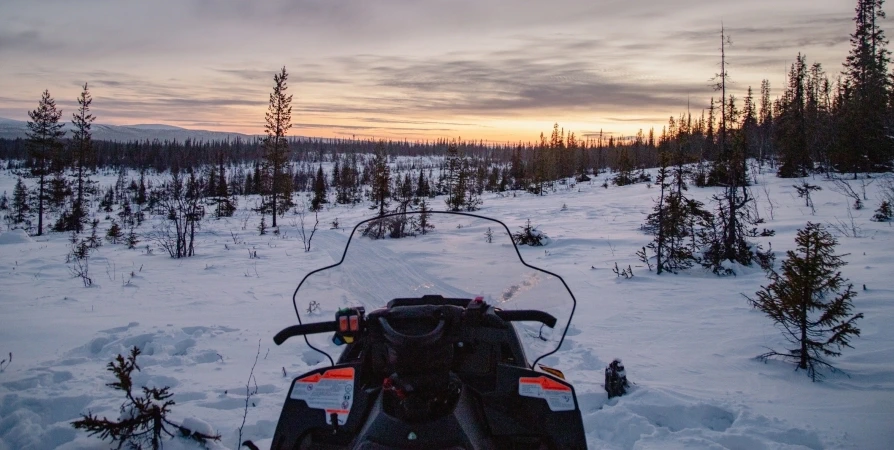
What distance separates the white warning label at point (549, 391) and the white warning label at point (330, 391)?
0.71 m

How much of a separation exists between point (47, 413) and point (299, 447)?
3.20 meters

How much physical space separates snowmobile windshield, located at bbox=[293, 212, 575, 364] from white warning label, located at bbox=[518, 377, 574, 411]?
334 mm

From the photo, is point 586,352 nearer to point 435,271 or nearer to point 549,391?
point 435,271

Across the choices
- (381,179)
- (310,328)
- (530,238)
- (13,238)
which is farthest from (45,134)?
(310,328)

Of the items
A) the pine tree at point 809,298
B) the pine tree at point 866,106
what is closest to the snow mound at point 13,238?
the pine tree at point 809,298

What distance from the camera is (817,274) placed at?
440 centimetres

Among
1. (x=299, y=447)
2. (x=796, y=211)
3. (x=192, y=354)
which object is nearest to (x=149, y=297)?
(x=192, y=354)

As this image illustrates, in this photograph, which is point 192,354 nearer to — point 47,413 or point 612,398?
point 47,413

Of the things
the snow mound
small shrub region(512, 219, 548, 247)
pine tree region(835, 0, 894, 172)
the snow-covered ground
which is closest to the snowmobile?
the snow-covered ground

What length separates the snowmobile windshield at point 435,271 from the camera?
2488 mm

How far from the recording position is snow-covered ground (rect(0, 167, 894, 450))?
146 inches

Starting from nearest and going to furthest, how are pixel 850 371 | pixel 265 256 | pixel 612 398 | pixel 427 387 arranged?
pixel 427 387, pixel 612 398, pixel 850 371, pixel 265 256

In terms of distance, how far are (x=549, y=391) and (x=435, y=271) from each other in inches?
51.1

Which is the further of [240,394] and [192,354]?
[192,354]
